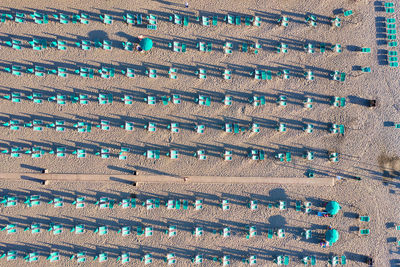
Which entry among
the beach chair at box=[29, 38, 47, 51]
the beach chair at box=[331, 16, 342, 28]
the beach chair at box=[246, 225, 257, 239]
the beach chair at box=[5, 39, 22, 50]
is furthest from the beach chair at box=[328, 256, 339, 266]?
the beach chair at box=[5, 39, 22, 50]

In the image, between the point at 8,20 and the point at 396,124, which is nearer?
the point at 8,20

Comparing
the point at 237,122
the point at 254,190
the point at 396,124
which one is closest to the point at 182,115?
the point at 237,122

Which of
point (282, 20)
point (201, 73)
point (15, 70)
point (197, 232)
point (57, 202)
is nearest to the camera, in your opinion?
point (57, 202)

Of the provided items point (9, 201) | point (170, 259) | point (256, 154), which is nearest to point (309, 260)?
point (256, 154)

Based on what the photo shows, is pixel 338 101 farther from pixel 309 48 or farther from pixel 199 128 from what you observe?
pixel 199 128

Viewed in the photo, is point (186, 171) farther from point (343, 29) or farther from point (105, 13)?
point (343, 29)

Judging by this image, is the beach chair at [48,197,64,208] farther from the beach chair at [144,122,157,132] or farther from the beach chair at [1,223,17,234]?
the beach chair at [144,122,157,132]

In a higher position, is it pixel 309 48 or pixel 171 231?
pixel 309 48
